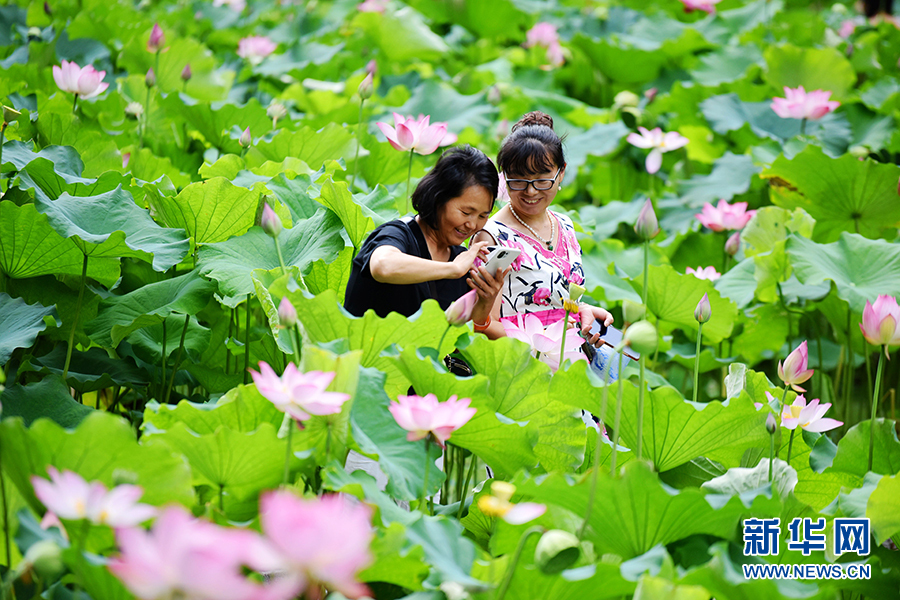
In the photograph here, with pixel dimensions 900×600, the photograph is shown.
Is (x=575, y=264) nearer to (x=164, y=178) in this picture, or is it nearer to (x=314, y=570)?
(x=164, y=178)

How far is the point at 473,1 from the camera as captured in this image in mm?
4117

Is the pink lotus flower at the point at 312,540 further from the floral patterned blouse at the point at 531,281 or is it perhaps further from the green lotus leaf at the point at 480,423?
the floral patterned blouse at the point at 531,281

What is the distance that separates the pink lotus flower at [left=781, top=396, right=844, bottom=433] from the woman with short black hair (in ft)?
1.71

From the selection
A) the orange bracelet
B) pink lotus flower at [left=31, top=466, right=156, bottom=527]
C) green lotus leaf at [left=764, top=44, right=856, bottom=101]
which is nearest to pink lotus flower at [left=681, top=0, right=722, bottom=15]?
green lotus leaf at [left=764, top=44, right=856, bottom=101]

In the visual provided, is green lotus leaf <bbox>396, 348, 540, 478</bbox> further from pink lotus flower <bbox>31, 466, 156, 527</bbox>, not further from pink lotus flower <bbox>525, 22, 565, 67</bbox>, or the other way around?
pink lotus flower <bbox>525, 22, 565, 67</bbox>

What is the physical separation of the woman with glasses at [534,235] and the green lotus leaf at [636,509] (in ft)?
1.89

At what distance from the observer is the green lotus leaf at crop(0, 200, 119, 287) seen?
1.36m

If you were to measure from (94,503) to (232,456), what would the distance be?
0.29 metres

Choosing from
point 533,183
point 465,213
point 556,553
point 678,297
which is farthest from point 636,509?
point 678,297

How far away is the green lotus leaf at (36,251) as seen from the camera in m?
1.36

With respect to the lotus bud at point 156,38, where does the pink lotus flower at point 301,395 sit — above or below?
below

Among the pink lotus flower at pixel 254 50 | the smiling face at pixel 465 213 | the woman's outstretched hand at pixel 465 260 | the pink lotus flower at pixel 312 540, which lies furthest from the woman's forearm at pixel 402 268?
the pink lotus flower at pixel 254 50

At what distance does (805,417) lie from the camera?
1.35m

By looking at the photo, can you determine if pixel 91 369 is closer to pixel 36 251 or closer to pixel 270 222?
pixel 36 251
